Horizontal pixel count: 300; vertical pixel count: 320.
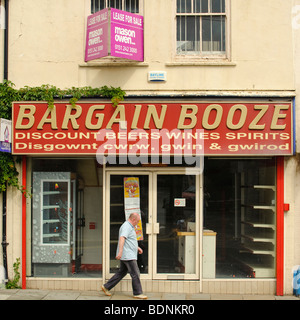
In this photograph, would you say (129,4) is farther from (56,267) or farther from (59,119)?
(56,267)

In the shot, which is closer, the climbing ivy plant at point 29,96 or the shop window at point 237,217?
the climbing ivy plant at point 29,96

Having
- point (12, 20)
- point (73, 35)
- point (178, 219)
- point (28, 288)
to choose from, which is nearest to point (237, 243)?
point (178, 219)

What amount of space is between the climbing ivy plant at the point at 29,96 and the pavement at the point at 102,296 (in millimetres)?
1991

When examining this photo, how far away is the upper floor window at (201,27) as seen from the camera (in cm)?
959

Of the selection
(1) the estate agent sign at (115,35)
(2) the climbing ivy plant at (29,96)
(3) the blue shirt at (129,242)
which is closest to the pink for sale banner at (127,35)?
(1) the estate agent sign at (115,35)

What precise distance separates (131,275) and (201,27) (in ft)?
17.0

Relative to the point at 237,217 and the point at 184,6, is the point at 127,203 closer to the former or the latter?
the point at 237,217

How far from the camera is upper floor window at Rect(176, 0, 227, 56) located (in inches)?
378

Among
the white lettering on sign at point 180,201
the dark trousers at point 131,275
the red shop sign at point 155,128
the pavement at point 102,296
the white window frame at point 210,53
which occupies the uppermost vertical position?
the white window frame at point 210,53

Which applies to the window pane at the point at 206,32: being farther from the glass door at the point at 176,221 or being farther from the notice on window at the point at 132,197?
the notice on window at the point at 132,197

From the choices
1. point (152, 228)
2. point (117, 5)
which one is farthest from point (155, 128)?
point (117, 5)

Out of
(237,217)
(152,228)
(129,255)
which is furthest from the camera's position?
(237,217)

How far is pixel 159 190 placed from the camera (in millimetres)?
9508

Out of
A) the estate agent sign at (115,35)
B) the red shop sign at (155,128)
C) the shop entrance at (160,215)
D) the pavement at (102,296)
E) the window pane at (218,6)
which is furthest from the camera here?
the window pane at (218,6)
